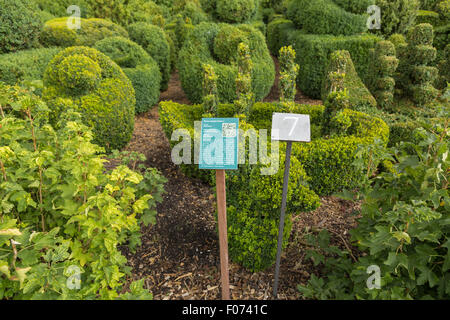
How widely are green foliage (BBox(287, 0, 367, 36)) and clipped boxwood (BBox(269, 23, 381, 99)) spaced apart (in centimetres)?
21

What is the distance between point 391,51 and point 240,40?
3313 mm

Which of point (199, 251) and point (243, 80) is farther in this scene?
point (243, 80)

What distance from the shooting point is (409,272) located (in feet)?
6.29

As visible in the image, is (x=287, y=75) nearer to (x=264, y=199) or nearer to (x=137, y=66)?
(x=264, y=199)

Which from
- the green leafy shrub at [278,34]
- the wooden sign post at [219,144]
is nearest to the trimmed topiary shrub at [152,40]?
the green leafy shrub at [278,34]

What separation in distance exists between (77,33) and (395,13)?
29.0ft

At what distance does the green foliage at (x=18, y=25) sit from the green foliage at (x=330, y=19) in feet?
20.8

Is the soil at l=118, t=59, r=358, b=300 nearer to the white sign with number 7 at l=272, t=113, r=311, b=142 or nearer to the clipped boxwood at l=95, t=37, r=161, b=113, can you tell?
the white sign with number 7 at l=272, t=113, r=311, b=142

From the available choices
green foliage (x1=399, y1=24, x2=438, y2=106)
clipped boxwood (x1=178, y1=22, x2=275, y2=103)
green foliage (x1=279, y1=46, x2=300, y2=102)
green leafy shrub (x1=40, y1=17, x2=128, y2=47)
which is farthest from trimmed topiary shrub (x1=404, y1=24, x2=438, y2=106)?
green leafy shrub (x1=40, y1=17, x2=128, y2=47)

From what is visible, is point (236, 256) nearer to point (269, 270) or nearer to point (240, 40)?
point (269, 270)

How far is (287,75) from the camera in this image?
4426 mm

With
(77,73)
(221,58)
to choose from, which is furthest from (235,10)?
(77,73)

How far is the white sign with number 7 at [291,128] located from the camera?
7.09 feet

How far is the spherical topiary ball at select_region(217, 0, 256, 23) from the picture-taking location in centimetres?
745
